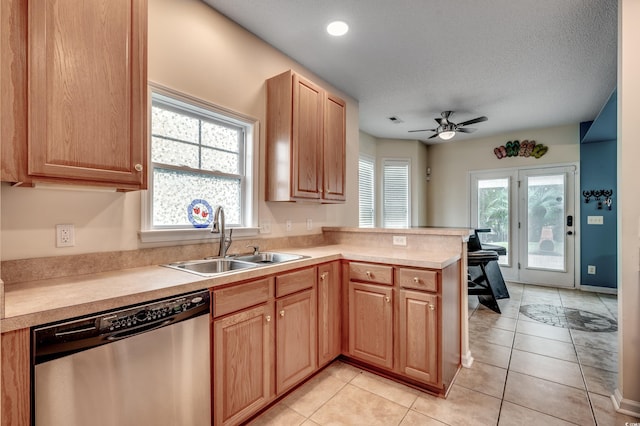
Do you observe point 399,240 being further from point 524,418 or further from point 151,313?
point 151,313

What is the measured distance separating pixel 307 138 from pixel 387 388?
2117mm

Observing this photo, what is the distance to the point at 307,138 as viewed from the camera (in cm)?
273

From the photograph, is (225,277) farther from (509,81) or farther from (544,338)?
(509,81)

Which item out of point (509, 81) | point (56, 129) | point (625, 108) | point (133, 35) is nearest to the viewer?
point (56, 129)

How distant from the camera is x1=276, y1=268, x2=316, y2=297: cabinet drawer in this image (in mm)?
1936

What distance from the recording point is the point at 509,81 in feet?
11.4

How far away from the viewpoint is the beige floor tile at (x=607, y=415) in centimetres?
180

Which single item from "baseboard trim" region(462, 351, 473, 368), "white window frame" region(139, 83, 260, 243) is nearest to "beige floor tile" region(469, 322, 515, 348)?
"baseboard trim" region(462, 351, 473, 368)

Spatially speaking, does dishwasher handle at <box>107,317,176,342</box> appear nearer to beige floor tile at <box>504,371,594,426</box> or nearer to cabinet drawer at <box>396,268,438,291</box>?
cabinet drawer at <box>396,268,438,291</box>

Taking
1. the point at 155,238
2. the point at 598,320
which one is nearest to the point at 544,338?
the point at 598,320

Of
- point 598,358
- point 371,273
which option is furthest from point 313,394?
point 598,358

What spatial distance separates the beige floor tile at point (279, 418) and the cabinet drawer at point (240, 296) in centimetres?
73

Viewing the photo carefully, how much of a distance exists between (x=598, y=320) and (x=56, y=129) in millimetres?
5134

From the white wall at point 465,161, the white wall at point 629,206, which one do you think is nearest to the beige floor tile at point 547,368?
the white wall at point 629,206
